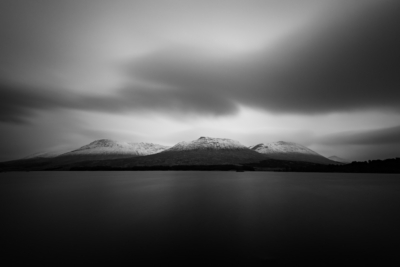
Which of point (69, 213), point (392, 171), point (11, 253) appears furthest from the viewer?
point (392, 171)

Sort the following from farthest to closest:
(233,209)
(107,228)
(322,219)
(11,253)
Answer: (233,209), (322,219), (107,228), (11,253)

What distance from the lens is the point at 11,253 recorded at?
1620cm

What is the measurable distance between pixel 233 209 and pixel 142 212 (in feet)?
46.8

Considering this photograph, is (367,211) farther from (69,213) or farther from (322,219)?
(69,213)

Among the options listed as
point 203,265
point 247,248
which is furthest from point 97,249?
point 247,248

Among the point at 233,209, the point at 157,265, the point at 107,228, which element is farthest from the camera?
the point at 233,209

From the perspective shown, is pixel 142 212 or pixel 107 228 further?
pixel 142 212

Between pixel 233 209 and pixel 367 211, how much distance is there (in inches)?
802

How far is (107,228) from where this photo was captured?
2331cm

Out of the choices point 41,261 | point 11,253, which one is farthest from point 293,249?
point 11,253

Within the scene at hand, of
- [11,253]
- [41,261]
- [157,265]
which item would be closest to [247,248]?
[157,265]

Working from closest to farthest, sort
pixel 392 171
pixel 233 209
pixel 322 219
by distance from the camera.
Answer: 1. pixel 322 219
2. pixel 233 209
3. pixel 392 171

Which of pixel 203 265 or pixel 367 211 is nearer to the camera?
pixel 203 265

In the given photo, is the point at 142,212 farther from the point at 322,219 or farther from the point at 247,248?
the point at 322,219
